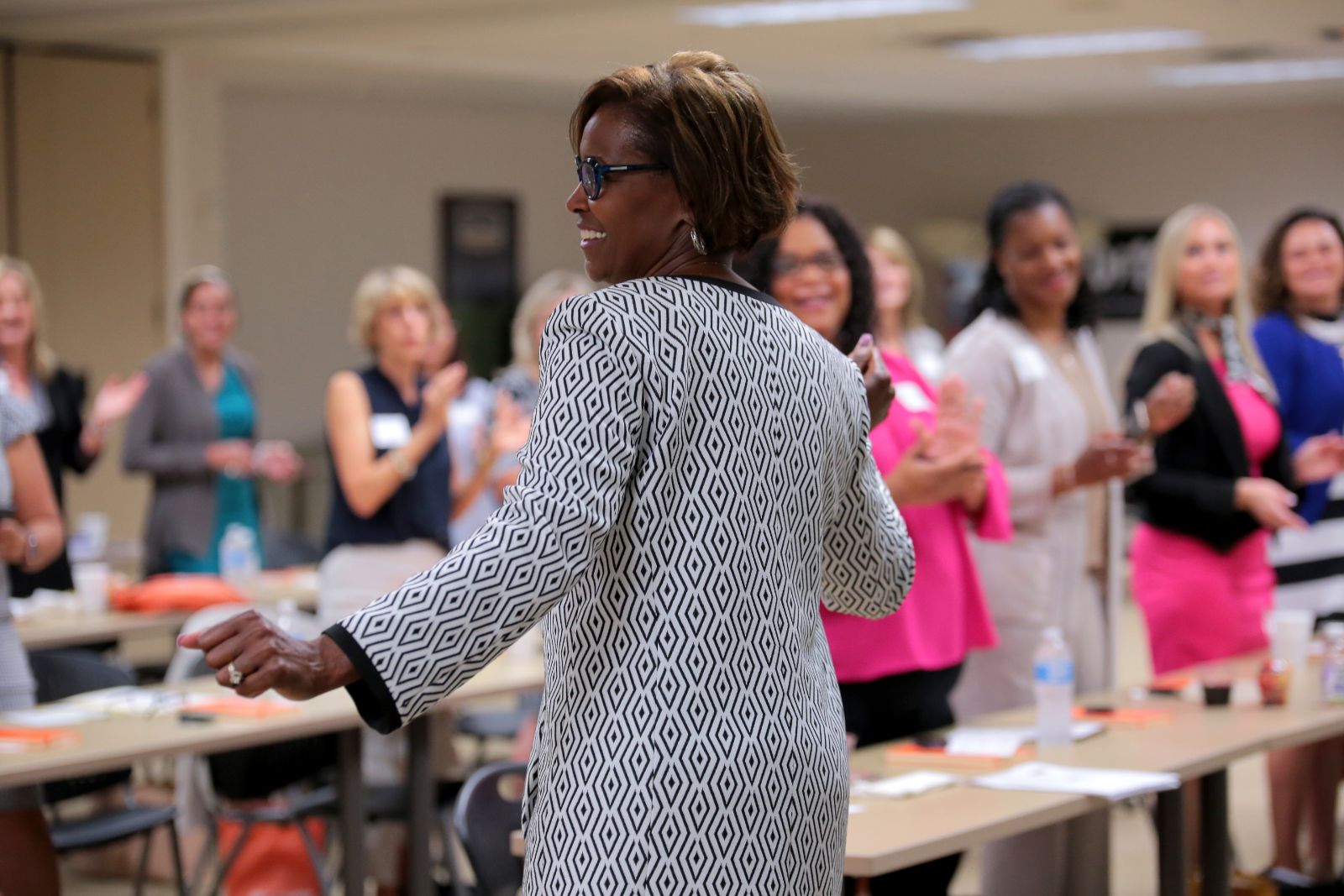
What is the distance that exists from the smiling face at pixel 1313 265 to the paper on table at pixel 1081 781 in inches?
97.1

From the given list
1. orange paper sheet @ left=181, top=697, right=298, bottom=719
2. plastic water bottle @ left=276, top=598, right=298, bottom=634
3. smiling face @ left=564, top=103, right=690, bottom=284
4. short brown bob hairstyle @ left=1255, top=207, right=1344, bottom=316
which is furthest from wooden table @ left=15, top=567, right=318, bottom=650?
smiling face @ left=564, top=103, right=690, bottom=284

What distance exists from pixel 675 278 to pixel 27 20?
27.4 feet

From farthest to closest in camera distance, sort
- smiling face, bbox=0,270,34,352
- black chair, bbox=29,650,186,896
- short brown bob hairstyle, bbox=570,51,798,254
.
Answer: smiling face, bbox=0,270,34,352, black chair, bbox=29,650,186,896, short brown bob hairstyle, bbox=570,51,798,254

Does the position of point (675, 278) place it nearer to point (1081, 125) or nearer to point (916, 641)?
point (916, 641)

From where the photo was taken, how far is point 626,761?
1.64 m

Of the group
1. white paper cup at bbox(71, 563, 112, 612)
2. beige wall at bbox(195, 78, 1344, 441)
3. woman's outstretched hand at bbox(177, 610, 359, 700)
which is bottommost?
white paper cup at bbox(71, 563, 112, 612)

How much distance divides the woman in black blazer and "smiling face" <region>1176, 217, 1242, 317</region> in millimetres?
3453

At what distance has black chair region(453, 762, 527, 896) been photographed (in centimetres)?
276

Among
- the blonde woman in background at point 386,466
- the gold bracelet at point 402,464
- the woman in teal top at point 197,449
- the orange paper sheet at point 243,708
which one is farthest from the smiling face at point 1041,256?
the woman in teal top at point 197,449

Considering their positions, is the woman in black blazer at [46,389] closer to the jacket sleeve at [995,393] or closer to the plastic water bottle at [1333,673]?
the jacket sleeve at [995,393]

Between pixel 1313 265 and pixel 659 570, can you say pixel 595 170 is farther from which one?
pixel 1313 265

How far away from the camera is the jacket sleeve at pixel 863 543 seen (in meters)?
1.92

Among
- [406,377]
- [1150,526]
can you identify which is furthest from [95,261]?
[1150,526]

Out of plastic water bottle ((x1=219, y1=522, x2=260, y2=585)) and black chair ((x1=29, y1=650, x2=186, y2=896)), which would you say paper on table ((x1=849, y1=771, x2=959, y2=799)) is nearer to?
black chair ((x1=29, y1=650, x2=186, y2=896))
